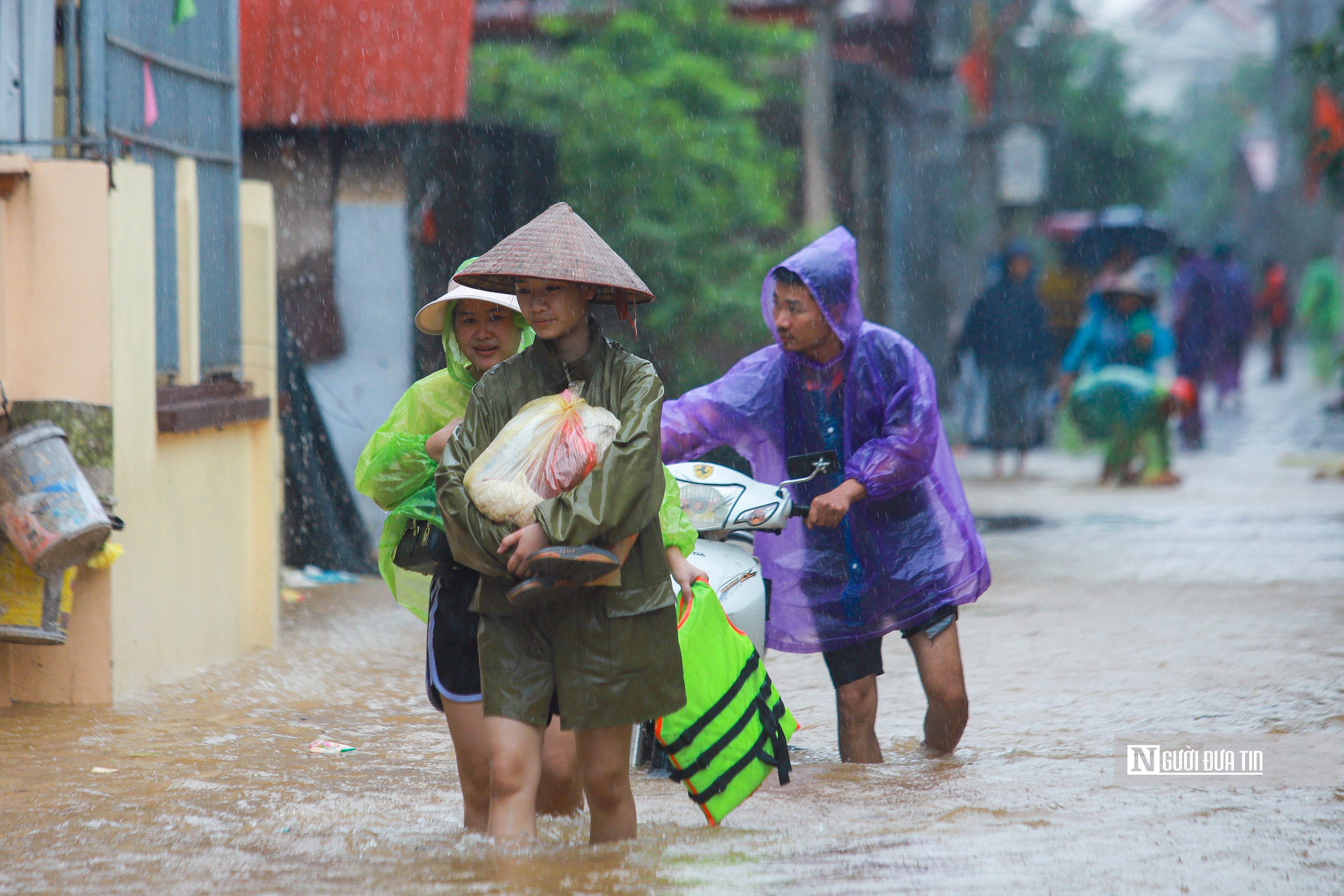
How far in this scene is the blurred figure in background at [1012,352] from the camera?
13.9m

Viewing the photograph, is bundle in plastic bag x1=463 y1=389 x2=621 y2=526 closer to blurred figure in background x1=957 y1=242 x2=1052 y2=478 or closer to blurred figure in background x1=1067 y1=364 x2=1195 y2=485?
blurred figure in background x1=1067 y1=364 x2=1195 y2=485

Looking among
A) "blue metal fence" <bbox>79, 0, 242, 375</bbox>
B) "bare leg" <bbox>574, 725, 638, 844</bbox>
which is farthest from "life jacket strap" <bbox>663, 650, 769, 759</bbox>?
"blue metal fence" <bbox>79, 0, 242, 375</bbox>

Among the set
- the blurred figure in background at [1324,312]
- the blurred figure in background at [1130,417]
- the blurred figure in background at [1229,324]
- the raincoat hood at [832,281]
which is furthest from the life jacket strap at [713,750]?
the blurred figure in background at [1324,312]

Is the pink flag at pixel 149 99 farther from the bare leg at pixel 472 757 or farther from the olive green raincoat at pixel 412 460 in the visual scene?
the bare leg at pixel 472 757

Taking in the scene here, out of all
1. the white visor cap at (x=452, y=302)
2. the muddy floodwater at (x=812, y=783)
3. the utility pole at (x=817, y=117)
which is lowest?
the muddy floodwater at (x=812, y=783)

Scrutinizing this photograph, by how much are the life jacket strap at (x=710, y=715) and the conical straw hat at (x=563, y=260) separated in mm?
1036

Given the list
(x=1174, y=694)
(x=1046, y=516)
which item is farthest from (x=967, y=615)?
(x=1046, y=516)

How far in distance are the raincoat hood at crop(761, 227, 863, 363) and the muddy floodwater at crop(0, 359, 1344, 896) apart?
1405 millimetres

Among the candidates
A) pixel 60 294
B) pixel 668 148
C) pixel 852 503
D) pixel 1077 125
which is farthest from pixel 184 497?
pixel 1077 125

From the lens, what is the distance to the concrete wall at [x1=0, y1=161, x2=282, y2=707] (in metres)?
5.59

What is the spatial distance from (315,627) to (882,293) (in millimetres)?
12191

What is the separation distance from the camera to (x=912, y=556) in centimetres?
489

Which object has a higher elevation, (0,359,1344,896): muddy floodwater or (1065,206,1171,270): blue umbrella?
(1065,206,1171,270): blue umbrella

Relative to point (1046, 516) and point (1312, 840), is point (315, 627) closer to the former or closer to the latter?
point (1312, 840)
